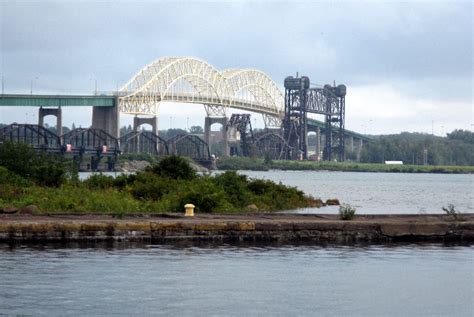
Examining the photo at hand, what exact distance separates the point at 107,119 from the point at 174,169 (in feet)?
442

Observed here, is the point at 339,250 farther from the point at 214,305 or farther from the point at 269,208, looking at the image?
the point at 269,208

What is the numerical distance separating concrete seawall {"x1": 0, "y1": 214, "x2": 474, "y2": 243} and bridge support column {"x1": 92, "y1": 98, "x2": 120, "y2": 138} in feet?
471

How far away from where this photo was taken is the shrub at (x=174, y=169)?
4756 centimetres

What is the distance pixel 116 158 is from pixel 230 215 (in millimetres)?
117668

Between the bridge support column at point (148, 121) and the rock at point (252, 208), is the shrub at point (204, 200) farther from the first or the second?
the bridge support column at point (148, 121)

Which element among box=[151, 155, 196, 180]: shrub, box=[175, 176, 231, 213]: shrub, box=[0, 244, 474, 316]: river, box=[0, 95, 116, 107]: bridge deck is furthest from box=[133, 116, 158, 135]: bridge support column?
box=[0, 244, 474, 316]: river

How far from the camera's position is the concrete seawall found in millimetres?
29500

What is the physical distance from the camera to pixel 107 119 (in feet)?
595

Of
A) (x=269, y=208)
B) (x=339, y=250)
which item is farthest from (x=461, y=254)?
(x=269, y=208)

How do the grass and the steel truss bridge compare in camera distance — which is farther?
the steel truss bridge

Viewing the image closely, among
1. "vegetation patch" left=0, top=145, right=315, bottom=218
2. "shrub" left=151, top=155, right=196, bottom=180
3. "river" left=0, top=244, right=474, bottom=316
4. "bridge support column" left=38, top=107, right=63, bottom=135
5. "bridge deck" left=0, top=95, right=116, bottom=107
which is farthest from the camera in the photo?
"bridge support column" left=38, top=107, right=63, bottom=135

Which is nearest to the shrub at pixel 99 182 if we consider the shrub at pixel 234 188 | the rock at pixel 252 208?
the shrub at pixel 234 188

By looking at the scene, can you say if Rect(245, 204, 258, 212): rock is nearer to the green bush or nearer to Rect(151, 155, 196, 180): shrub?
Rect(151, 155, 196, 180): shrub

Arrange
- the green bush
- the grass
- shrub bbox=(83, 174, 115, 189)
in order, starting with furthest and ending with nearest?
shrub bbox=(83, 174, 115, 189) → the green bush → the grass
